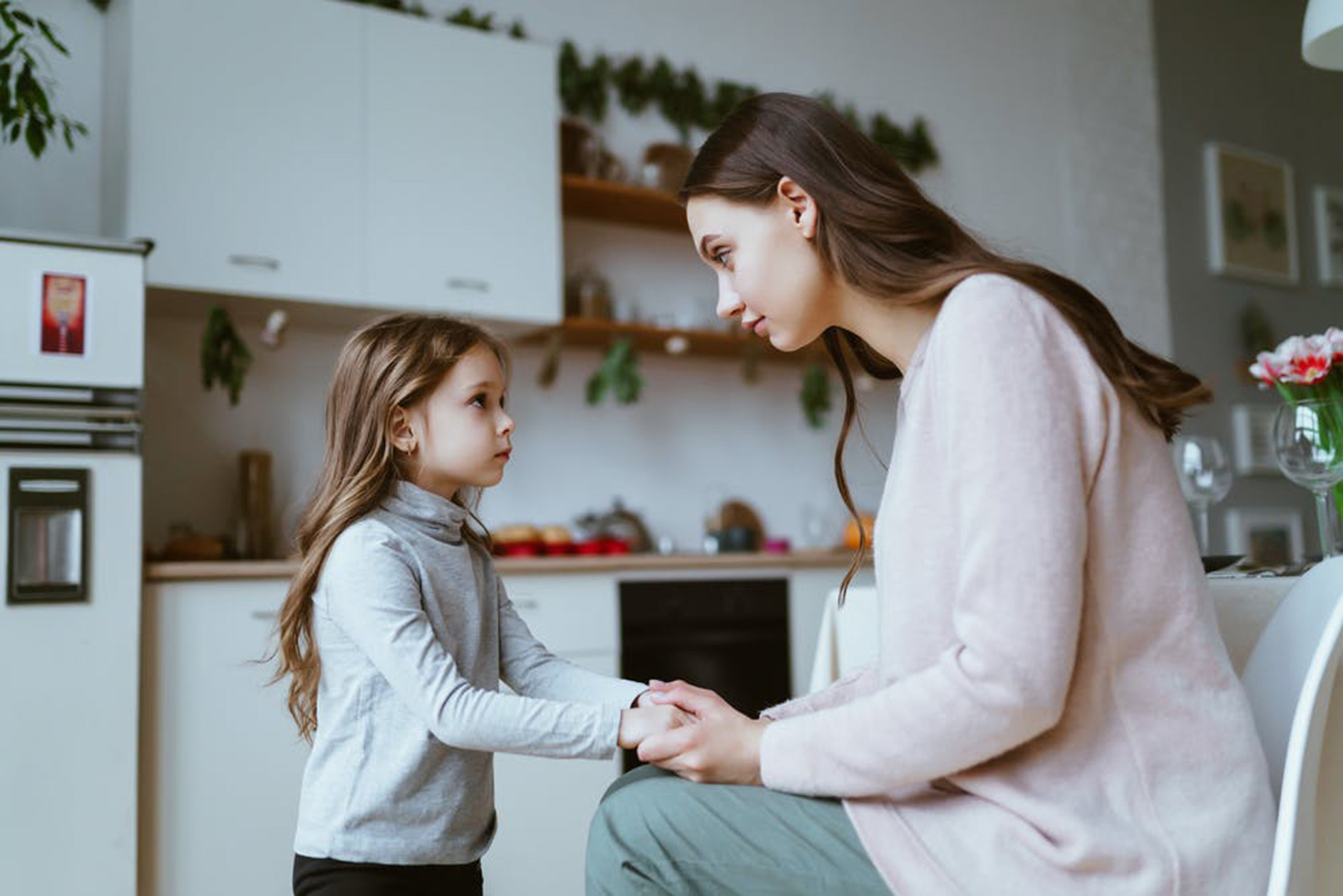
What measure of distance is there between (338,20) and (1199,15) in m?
4.75

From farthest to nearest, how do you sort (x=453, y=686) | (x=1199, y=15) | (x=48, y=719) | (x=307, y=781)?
(x=1199, y=15), (x=48, y=719), (x=307, y=781), (x=453, y=686)

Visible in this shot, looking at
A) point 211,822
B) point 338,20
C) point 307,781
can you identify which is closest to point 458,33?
point 338,20

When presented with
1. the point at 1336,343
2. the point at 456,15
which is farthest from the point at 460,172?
the point at 1336,343

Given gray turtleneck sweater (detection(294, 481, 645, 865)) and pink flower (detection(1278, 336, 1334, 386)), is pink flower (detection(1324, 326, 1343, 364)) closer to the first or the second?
pink flower (detection(1278, 336, 1334, 386))

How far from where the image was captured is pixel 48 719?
8.31 ft

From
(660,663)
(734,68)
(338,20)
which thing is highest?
(734,68)

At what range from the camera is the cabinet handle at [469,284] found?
339 cm

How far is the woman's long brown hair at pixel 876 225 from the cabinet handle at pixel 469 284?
7.16ft

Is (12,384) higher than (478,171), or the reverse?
(478,171)

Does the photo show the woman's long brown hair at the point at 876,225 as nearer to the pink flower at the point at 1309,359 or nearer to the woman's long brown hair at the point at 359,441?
the woman's long brown hair at the point at 359,441

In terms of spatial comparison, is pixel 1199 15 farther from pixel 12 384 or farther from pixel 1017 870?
pixel 1017 870

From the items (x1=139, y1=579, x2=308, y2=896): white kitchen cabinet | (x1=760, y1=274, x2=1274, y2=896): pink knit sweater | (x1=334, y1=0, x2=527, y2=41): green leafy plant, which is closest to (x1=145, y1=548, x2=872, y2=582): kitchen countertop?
(x1=139, y1=579, x2=308, y2=896): white kitchen cabinet

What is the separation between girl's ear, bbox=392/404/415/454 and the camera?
1635 mm

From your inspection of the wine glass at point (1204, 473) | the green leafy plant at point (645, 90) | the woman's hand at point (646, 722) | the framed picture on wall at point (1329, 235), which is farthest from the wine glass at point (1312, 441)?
the framed picture on wall at point (1329, 235)
